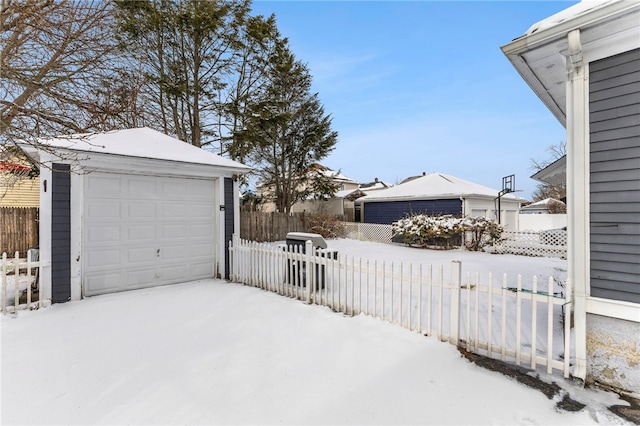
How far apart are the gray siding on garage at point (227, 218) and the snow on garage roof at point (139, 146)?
1.89 ft

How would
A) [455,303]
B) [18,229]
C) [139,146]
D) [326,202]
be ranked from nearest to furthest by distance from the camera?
1. [455,303]
2. [139,146]
3. [18,229]
4. [326,202]

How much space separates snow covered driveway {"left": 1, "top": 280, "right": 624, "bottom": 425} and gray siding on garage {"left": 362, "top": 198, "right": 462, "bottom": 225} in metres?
12.9

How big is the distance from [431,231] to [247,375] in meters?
12.1

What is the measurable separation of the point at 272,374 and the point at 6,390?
2.48 metres

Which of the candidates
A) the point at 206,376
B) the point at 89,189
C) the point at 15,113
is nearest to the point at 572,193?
the point at 206,376

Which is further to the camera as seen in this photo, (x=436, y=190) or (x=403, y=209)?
(x=403, y=209)

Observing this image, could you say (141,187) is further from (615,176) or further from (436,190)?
(436,190)

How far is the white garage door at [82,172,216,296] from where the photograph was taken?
6.01 metres

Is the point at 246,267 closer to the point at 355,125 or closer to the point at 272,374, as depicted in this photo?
the point at 272,374

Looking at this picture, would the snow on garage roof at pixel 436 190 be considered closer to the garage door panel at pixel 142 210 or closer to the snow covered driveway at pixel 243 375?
the snow covered driveway at pixel 243 375

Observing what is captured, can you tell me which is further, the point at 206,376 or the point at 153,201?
the point at 153,201

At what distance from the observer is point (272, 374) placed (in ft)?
10.4

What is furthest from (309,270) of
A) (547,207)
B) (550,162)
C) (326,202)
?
(550,162)

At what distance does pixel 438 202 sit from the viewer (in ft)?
53.7
